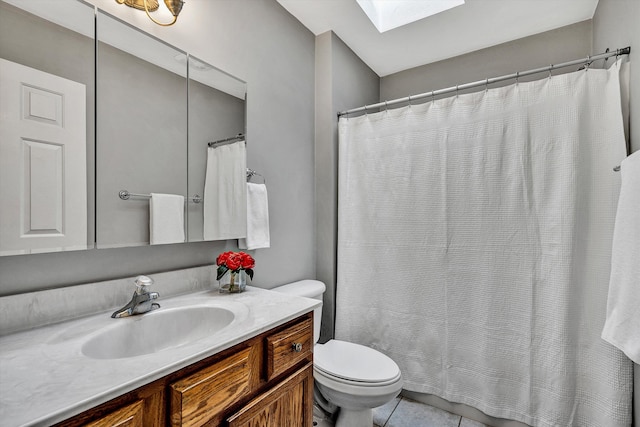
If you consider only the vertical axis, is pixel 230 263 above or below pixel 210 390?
above

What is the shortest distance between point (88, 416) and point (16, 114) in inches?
33.2

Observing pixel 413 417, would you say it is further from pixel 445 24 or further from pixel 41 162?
pixel 445 24

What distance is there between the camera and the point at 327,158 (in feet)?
7.04

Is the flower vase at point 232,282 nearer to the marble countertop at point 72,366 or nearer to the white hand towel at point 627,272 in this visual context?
the marble countertop at point 72,366

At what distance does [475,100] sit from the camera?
5.74 ft

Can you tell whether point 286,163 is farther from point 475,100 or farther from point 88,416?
point 88,416

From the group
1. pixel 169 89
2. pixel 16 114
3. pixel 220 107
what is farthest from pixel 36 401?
pixel 220 107

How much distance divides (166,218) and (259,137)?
2.34 ft

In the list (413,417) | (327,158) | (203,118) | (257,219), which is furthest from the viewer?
(327,158)

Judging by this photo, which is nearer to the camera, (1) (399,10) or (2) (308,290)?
(2) (308,290)

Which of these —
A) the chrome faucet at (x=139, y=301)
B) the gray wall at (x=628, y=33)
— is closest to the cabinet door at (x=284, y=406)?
the chrome faucet at (x=139, y=301)

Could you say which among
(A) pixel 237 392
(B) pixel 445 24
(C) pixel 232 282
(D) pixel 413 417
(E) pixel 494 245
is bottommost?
(D) pixel 413 417

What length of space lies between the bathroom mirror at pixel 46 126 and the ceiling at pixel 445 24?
1.27 metres


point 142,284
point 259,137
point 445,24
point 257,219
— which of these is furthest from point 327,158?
point 142,284
